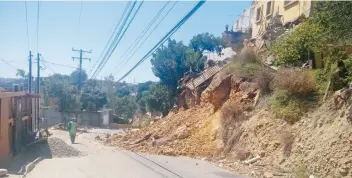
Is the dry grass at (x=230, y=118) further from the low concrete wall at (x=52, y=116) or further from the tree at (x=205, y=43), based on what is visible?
the low concrete wall at (x=52, y=116)

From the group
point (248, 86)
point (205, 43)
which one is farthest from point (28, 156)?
point (205, 43)

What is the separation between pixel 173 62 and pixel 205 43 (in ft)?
16.9

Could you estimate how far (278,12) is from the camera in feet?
87.5

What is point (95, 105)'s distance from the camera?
161ft

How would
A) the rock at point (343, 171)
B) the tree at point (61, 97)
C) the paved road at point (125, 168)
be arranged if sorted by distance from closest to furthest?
1. the rock at point (343, 171)
2. the paved road at point (125, 168)
3. the tree at point (61, 97)

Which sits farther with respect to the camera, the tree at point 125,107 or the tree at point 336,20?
the tree at point 125,107

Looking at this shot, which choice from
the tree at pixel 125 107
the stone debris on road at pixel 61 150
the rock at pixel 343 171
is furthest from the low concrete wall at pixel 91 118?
the rock at pixel 343 171

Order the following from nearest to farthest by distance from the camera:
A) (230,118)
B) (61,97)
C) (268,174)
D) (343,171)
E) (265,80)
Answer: (343,171), (268,174), (265,80), (230,118), (61,97)

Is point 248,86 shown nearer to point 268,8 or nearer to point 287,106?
point 287,106

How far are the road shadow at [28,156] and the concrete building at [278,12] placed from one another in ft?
56.2

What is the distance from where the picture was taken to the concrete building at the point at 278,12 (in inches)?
905

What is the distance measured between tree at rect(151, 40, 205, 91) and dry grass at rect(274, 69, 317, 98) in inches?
708

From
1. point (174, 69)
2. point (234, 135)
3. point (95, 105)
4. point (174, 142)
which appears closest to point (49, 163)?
point (174, 142)

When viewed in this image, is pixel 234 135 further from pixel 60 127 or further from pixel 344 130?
pixel 60 127
